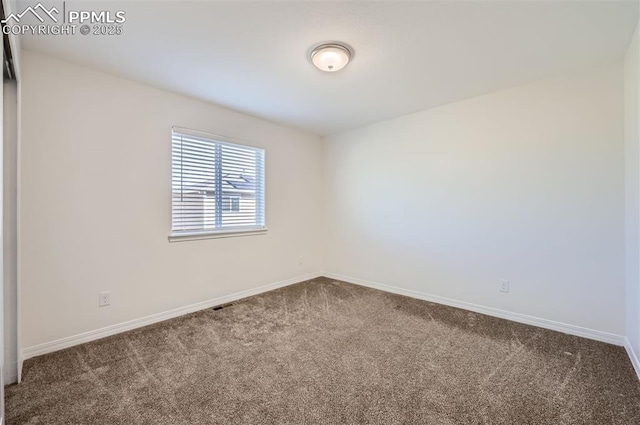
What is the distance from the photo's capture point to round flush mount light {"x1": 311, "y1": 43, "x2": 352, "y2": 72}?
2.08 m

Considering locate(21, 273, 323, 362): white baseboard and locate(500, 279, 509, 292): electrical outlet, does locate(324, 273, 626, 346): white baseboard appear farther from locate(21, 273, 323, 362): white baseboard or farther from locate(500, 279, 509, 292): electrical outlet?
locate(21, 273, 323, 362): white baseboard

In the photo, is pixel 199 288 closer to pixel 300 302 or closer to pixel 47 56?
pixel 300 302

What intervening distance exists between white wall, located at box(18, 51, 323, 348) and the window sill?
2.3 inches

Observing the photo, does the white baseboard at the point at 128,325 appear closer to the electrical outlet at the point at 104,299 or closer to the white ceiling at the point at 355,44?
the electrical outlet at the point at 104,299

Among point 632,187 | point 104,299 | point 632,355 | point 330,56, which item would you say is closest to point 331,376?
point 104,299

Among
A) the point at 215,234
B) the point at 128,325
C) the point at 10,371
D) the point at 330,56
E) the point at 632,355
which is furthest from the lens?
the point at 215,234

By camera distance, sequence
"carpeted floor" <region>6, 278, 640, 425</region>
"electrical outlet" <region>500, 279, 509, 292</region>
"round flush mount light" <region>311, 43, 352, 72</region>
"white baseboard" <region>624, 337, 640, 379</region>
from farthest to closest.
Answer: "electrical outlet" <region>500, 279, 509, 292</region> → "round flush mount light" <region>311, 43, 352, 72</region> → "white baseboard" <region>624, 337, 640, 379</region> → "carpeted floor" <region>6, 278, 640, 425</region>

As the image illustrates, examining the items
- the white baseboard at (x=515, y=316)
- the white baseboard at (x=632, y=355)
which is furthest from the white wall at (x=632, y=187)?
the white baseboard at (x=515, y=316)

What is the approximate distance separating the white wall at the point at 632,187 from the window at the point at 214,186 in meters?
3.50

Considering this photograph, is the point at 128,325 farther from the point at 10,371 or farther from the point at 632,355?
the point at 632,355

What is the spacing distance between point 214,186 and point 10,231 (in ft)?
5.66

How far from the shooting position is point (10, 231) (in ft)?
5.87

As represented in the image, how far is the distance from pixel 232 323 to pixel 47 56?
8.80ft

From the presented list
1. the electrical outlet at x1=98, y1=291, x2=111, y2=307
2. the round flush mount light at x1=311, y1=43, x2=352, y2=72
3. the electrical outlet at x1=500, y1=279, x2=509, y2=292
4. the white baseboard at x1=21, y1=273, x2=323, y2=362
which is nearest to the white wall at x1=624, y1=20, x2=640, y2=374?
the electrical outlet at x1=500, y1=279, x2=509, y2=292
